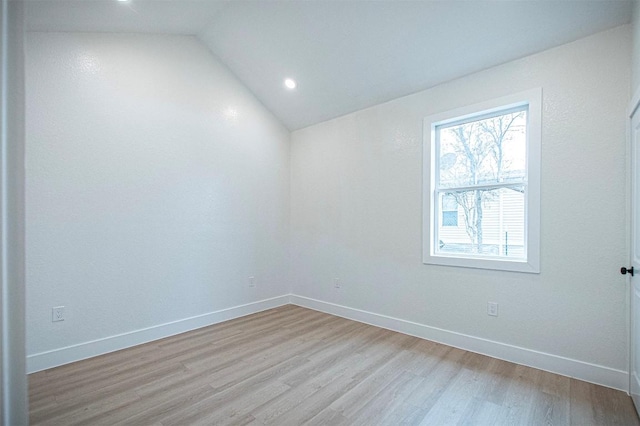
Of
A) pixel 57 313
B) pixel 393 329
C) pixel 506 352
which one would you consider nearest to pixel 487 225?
pixel 506 352

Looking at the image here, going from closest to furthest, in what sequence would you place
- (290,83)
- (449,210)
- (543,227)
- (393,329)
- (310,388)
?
1. (310,388)
2. (543,227)
3. (449,210)
4. (393,329)
5. (290,83)

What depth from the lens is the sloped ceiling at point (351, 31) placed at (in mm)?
2355

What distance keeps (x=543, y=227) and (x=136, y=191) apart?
370 centimetres

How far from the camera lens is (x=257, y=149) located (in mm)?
4188

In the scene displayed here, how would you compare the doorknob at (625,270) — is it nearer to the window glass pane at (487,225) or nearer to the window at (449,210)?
the window glass pane at (487,225)

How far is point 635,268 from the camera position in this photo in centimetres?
203

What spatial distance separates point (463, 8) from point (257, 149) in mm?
2742

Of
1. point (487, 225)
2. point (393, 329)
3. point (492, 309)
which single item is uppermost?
point (487, 225)

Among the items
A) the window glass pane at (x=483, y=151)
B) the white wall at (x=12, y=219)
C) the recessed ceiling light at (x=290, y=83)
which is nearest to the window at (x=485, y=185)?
the window glass pane at (x=483, y=151)

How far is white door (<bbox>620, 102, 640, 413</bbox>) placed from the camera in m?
1.97

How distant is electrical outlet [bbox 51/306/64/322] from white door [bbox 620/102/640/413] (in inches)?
167

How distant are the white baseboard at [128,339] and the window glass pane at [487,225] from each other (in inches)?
99.4

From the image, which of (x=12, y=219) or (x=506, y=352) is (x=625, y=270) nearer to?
(x=506, y=352)

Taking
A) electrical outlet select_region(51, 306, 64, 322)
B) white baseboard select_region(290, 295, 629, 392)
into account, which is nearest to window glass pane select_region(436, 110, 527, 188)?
white baseboard select_region(290, 295, 629, 392)
